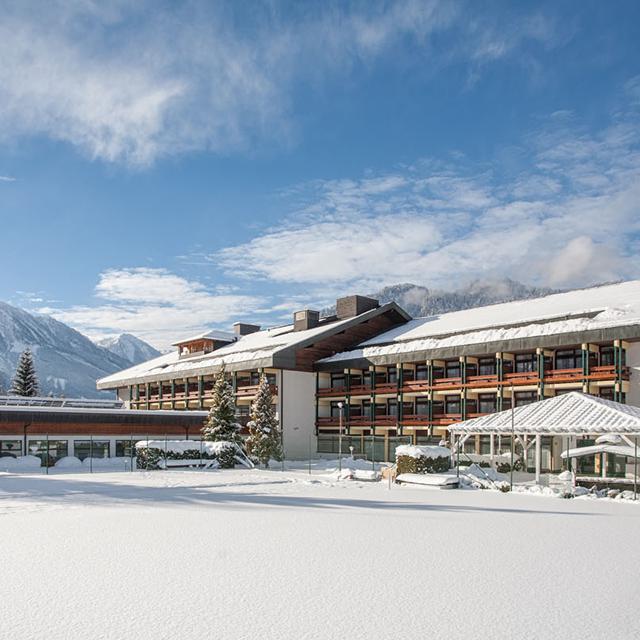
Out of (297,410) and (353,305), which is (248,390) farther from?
(353,305)

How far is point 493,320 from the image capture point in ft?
152

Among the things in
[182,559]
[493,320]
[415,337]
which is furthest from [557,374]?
[182,559]

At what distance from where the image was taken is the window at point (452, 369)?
157ft

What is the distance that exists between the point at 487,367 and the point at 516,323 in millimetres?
4482

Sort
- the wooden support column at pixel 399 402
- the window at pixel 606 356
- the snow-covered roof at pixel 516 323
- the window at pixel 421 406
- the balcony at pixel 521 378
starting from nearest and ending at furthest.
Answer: the snow-covered roof at pixel 516 323
the window at pixel 606 356
the balcony at pixel 521 378
the wooden support column at pixel 399 402
the window at pixel 421 406

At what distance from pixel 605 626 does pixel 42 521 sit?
13.0 metres

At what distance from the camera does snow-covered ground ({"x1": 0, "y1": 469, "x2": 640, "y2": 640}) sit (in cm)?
800

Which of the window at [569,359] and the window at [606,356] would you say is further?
the window at [569,359]

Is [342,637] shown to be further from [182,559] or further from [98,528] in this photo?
[98,528]

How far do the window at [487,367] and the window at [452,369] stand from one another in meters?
1.58

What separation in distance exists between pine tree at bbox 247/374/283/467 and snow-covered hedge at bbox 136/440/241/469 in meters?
1.45

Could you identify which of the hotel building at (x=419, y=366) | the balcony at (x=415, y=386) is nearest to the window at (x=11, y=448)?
the hotel building at (x=419, y=366)

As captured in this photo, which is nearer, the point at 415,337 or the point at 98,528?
the point at 98,528

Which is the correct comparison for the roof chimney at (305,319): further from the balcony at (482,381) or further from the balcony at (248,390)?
the balcony at (482,381)
